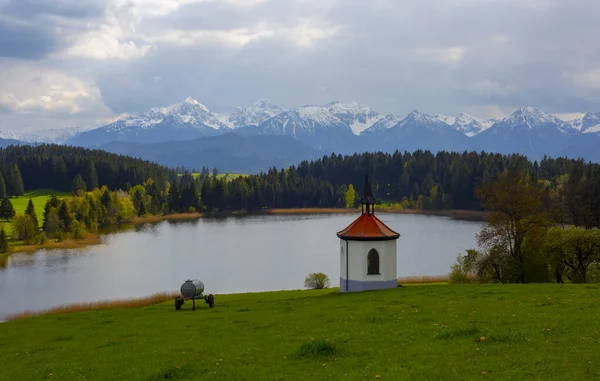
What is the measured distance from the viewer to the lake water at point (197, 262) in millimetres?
64500

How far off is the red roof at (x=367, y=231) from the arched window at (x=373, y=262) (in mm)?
1164

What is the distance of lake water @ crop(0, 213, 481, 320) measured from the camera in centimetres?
6450

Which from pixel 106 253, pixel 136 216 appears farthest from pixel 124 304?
pixel 136 216

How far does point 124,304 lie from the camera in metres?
51.0

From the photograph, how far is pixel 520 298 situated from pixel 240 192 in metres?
173

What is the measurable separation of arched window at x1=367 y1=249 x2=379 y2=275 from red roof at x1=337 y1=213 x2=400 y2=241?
1164mm

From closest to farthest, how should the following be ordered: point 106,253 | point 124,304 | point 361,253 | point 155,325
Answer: point 155,325 < point 361,253 < point 124,304 < point 106,253

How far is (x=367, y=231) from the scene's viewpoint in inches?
1606

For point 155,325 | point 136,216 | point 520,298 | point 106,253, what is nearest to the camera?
point 520,298

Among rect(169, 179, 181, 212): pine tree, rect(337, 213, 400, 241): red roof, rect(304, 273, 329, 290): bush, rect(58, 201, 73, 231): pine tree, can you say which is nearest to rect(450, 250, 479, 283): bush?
rect(337, 213, 400, 241): red roof

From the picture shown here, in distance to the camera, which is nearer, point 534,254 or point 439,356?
point 439,356

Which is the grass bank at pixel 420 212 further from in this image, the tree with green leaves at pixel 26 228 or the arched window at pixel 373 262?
the arched window at pixel 373 262

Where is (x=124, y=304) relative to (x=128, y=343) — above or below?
below

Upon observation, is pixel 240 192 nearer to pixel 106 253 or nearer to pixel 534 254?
pixel 106 253
